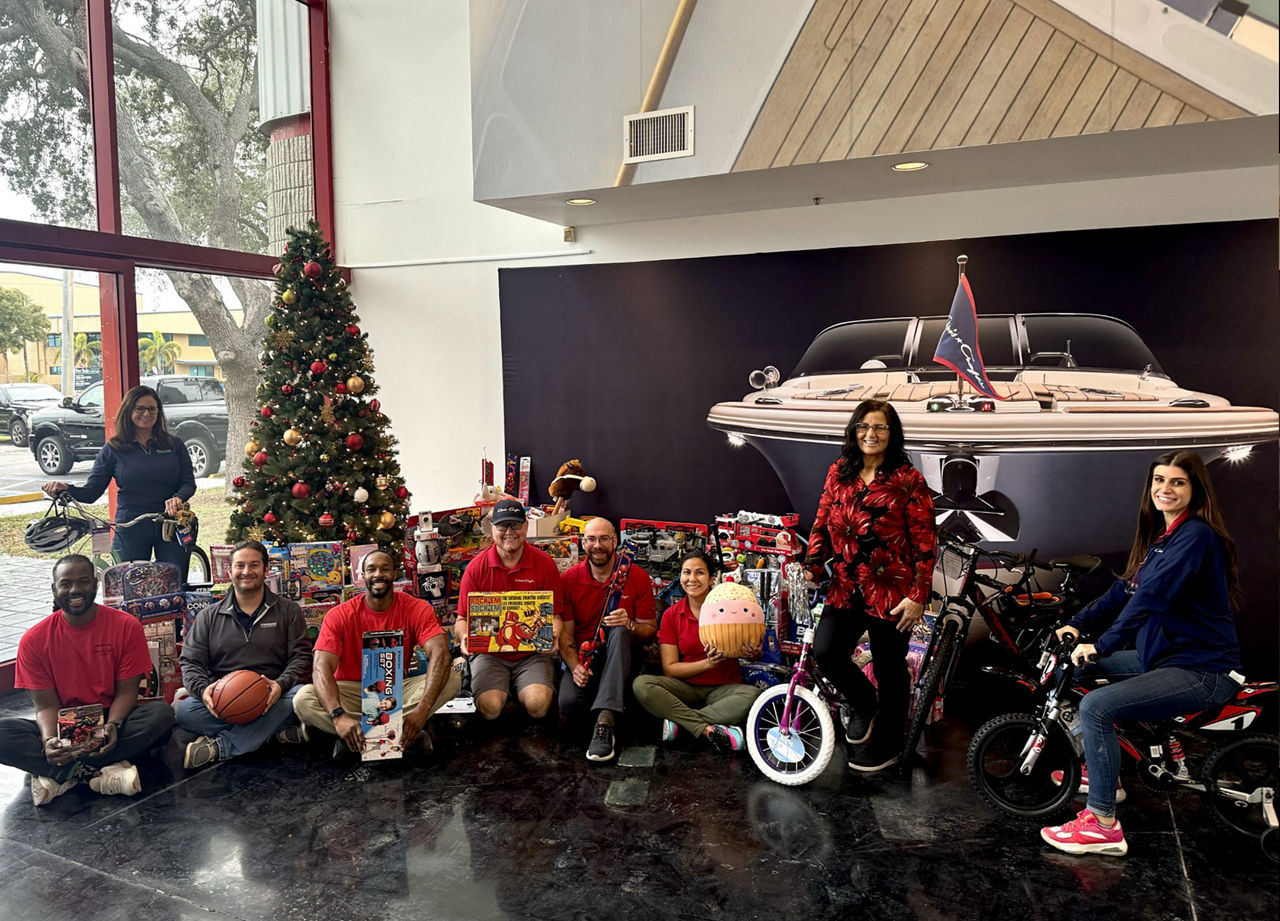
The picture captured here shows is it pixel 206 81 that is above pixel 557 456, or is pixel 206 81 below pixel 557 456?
above

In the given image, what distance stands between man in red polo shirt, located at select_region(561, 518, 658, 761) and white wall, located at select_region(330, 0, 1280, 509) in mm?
1573

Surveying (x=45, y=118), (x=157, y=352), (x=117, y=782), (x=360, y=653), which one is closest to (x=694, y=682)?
(x=360, y=653)

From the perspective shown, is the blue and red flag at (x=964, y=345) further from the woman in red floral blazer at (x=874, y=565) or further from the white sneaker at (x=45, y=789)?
the white sneaker at (x=45, y=789)

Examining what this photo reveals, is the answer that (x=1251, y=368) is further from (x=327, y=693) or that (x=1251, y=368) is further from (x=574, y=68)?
(x=327, y=693)

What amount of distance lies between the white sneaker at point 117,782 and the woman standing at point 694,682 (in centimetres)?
216

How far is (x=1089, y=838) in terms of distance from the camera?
10.2ft

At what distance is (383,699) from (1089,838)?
286cm

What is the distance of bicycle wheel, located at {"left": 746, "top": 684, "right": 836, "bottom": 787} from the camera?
11.9ft

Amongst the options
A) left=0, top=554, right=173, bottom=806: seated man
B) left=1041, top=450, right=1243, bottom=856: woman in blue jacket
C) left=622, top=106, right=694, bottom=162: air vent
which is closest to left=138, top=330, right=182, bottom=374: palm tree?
left=0, top=554, right=173, bottom=806: seated man

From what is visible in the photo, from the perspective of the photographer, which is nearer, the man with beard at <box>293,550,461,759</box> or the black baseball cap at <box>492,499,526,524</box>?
Result: the man with beard at <box>293,550,461,759</box>

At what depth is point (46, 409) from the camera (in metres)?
5.07

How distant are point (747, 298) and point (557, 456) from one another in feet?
5.58

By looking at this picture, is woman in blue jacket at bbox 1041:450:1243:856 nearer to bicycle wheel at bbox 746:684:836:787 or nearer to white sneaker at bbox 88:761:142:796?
bicycle wheel at bbox 746:684:836:787

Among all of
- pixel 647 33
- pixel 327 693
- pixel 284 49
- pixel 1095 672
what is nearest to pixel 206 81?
pixel 284 49
